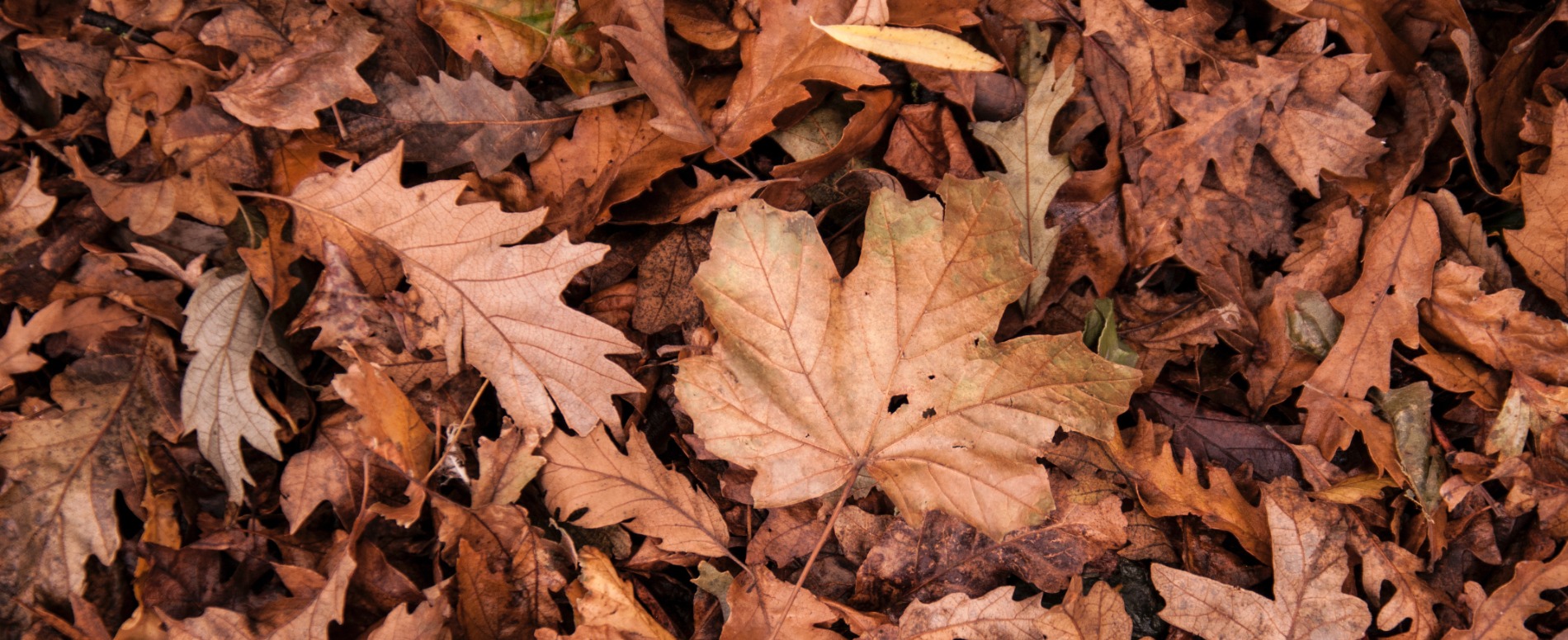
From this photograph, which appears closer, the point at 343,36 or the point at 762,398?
the point at 762,398

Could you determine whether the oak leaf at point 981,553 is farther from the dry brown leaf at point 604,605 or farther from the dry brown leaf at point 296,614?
the dry brown leaf at point 296,614

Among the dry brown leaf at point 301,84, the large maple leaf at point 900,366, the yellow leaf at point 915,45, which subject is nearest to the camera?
the large maple leaf at point 900,366

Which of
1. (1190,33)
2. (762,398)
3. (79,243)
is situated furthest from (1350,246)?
(79,243)

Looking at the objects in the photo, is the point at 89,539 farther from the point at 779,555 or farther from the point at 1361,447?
the point at 1361,447

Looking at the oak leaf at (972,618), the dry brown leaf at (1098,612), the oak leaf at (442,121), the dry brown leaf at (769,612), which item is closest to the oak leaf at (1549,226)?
the dry brown leaf at (1098,612)

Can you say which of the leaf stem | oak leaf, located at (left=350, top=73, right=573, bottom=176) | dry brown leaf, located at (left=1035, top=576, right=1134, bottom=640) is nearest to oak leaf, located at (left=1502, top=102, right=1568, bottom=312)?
dry brown leaf, located at (left=1035, top=576, right=1134, bottom=640)

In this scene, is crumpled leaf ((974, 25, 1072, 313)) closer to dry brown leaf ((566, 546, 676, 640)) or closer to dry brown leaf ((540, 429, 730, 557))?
dry brown leaf ((540, 429, 730, 557))
